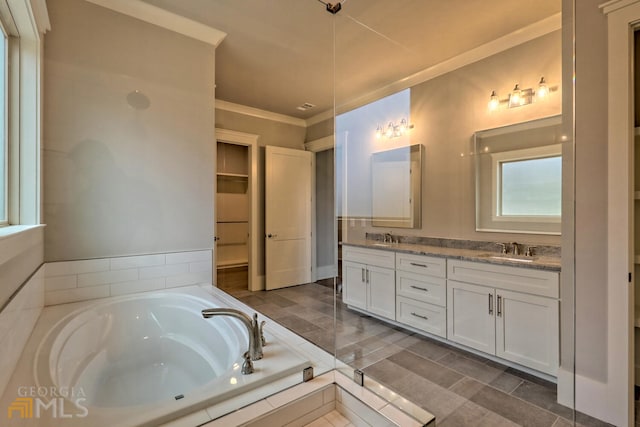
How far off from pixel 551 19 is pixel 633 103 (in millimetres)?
1125

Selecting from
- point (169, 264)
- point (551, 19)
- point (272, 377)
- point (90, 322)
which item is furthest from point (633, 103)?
point (90, 322)

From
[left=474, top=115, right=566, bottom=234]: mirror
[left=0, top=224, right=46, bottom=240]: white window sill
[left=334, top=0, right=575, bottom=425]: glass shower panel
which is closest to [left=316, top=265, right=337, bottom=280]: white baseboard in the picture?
[left=334, top=0, right=575, bottom=425]: glass shower panel

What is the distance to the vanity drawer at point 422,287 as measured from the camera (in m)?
2.52

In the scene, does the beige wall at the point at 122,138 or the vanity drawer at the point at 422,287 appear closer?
the beige wall at the point at 122,138

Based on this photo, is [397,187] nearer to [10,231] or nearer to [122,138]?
[122,138]

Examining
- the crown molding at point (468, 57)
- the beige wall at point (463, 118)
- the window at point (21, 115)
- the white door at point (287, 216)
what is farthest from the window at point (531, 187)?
the window at point (21, 115)

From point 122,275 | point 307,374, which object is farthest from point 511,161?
point 122,275

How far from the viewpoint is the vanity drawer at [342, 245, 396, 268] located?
9.64 ft

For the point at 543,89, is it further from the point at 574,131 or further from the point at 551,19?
the point at 574,131

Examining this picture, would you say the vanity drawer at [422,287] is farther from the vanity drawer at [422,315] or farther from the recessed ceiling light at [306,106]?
the recessed ceiling light at [306,106]

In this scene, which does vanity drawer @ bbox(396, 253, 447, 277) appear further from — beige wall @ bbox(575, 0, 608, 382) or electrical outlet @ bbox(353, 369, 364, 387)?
electrical outlet @ bbox(353, 369, 364, 387)

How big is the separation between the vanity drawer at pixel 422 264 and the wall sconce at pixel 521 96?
1458 mm

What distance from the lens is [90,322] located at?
1867 mm

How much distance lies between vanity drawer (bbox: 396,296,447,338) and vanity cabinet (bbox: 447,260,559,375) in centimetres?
7
